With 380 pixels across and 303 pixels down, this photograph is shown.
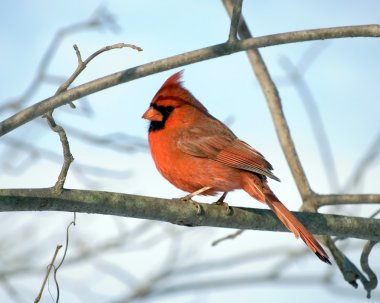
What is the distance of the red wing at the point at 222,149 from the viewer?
10.2 ft

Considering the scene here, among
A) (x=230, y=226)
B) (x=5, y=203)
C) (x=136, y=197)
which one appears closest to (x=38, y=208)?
(x=5, y=203)

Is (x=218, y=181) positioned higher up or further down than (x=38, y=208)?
higher up

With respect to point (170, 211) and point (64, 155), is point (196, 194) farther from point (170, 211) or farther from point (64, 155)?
point (64, 155)

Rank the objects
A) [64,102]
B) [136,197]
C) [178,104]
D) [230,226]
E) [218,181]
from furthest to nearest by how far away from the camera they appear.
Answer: [178,104], [218,181], [230,226], [136,197], [64,102]

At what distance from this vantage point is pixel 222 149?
326 cm

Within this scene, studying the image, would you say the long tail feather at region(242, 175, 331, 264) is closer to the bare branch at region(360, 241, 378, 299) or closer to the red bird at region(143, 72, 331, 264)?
the red bird at region(143, 72, 331, 264)

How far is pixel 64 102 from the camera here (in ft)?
7.20

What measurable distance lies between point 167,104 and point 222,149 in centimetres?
39

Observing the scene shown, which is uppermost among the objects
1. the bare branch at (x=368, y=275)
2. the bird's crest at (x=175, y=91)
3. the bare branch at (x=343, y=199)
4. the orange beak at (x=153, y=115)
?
the bird's crest at (x=175, y=91)

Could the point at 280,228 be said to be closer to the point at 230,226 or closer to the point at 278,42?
the point at 230,226

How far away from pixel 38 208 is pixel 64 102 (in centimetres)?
39

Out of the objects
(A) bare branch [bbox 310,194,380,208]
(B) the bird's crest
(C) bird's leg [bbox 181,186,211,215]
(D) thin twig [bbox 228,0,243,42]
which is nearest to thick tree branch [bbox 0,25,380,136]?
(D) thin twig [bbox 228,0,243,42]

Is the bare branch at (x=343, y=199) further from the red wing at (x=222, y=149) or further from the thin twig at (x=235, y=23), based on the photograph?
the thin twig at (x=235, y=23)

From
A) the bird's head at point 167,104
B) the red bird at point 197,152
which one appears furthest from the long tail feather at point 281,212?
the bird's head at point 167,104
